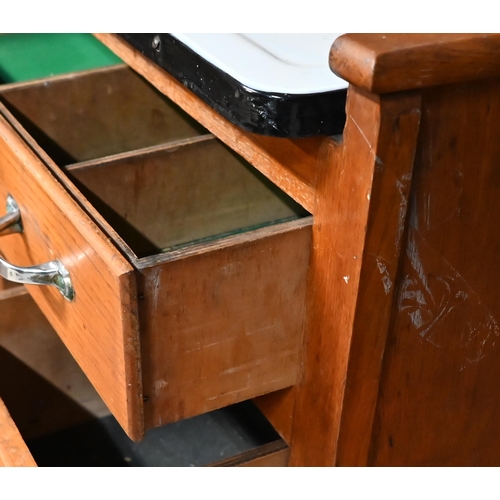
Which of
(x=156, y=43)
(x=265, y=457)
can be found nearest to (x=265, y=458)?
(x=265, y=457)

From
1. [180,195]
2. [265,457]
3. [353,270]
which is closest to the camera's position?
[353,270]

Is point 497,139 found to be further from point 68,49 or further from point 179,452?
point 68,49

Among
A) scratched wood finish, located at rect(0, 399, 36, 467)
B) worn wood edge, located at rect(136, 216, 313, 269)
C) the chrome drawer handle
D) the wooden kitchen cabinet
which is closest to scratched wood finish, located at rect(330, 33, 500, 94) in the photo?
the wooden kitchen cabinet

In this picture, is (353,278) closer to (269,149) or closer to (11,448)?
(269,149)

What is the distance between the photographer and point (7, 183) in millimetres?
773

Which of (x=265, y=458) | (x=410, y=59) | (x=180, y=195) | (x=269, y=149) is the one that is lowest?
(x=265, y=458)

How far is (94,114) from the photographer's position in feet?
3.11

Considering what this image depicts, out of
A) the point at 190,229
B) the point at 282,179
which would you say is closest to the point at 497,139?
the point at 282,179

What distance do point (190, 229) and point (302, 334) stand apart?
0.97 ft

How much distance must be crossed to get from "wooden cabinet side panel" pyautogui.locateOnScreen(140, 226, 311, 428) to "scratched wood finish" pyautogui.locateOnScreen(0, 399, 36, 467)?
114 mm

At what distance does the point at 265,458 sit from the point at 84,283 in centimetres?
27

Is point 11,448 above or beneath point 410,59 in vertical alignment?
beneath

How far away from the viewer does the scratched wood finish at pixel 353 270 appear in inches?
20.7

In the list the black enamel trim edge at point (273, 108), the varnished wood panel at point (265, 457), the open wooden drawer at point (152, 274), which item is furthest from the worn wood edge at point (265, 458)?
the black enamel trim edge at point (273, 108)
